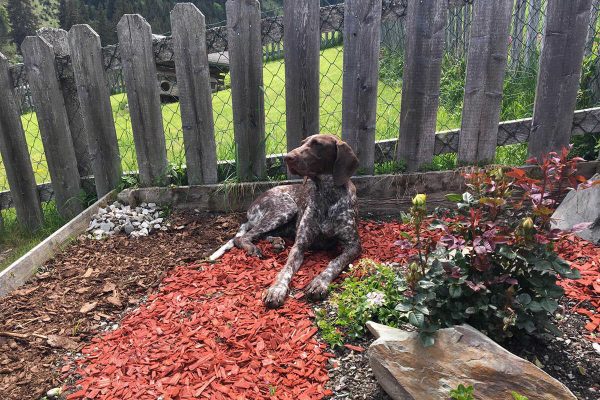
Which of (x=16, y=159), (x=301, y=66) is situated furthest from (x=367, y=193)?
(x=16, y=159)

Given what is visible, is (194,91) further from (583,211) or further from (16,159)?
(583,211)

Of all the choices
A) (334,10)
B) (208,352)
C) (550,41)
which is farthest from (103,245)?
(550,41)

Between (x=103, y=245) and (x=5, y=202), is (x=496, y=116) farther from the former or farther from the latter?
(x=5, y=202)

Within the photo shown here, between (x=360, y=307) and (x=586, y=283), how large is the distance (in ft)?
4.79

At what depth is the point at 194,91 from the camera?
454cm

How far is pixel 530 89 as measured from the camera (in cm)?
571

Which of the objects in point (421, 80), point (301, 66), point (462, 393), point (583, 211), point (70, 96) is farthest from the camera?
point (70, 96)

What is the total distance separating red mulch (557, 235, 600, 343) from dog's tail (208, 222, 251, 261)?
2.57 m

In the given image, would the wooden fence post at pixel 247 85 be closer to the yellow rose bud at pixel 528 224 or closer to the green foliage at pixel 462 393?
the yellow rose bud at pixel 528 224

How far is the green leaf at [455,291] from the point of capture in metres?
2.20

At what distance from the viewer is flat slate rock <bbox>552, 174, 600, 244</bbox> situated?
3.48m

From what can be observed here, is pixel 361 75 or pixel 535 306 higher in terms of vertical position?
pixel 361 75

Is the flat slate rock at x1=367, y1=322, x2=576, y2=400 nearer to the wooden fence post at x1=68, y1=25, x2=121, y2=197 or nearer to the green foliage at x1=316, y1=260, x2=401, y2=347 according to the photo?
the green foliage at x1=316, y1=260, x2=401, y2=347

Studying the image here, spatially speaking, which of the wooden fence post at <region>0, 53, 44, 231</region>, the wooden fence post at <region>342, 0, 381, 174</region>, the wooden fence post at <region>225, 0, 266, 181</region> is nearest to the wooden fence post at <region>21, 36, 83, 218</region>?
the wooden fence post at <region>0, 53, 44, 231</region>
